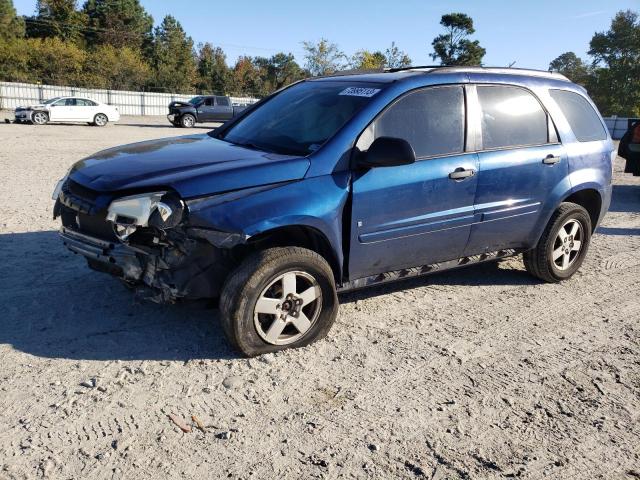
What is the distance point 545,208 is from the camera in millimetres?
5113

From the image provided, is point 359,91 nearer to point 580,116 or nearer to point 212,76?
point 580,116

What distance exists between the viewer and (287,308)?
3766 millimetres

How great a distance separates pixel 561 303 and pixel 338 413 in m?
2.75

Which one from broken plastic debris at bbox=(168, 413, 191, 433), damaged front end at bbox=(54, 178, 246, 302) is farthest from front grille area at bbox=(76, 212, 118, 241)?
broken plastic debris at bbox=(168, 413, 191, 433)

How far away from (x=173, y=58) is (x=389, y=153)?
62510 millimetres

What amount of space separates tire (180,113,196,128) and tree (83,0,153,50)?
120 ft

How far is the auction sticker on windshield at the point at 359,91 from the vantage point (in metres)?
4.23

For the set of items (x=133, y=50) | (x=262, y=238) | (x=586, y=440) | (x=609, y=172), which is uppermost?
(x=133, y=50)

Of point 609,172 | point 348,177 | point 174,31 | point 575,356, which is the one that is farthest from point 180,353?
point 174,31

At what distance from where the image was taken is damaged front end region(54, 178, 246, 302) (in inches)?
136

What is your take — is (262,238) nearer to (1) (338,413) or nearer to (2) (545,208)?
(1) (338,413)

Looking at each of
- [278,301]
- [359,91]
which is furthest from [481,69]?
[278,301]

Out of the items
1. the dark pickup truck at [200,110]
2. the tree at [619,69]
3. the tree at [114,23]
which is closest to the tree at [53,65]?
the tree at [114,23]

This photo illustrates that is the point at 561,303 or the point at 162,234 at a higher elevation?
the point at 162,234
